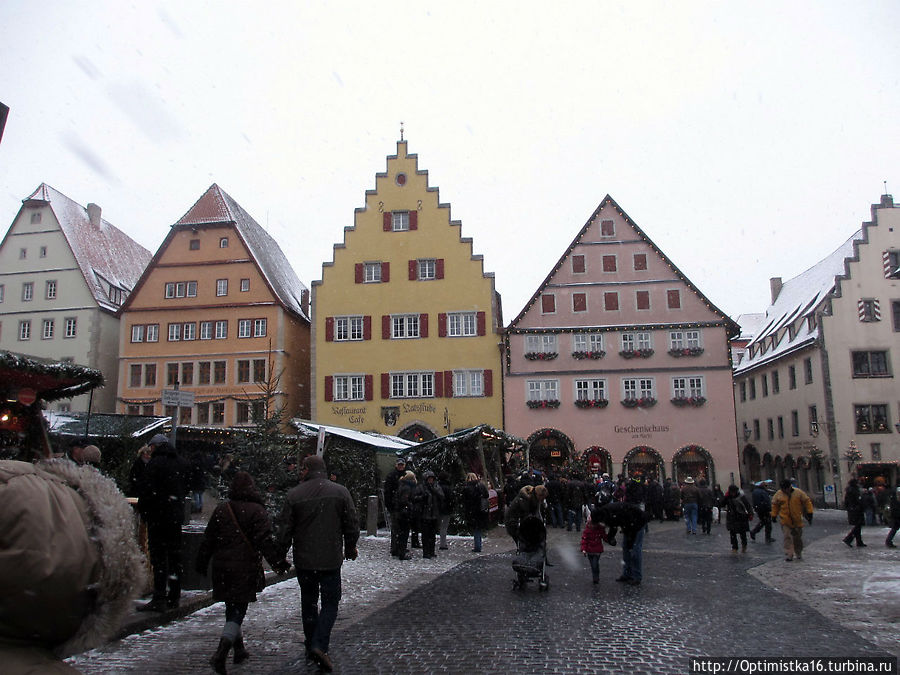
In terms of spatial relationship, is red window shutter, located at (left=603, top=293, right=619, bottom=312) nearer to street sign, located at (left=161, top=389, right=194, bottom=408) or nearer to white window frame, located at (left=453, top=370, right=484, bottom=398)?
white window frame, located at (left=453, top=370, right=484, bottom=398)

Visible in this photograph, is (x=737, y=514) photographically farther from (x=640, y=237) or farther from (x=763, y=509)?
(x=640, y=237)

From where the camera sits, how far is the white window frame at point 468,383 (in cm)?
3644

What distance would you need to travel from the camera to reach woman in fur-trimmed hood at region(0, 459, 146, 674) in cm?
173

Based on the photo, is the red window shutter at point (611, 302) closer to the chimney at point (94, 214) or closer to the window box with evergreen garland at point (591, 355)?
the window box with evergreen garland at point (591, 355)

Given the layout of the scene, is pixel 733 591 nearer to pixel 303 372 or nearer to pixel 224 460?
pixel 224 460

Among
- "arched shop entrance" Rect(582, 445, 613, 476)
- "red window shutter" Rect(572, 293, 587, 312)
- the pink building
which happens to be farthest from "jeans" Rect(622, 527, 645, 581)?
"red window shutter" Rect(572, 293, 587, 312)

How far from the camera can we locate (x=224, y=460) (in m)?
21.1

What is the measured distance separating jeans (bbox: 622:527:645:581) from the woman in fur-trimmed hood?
10178 millimetres

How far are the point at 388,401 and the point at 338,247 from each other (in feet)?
26.6

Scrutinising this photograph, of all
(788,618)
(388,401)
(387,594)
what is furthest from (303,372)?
(788,618)

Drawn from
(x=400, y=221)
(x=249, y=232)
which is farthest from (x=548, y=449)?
(x=249, y=232)

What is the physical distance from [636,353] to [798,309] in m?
13.5

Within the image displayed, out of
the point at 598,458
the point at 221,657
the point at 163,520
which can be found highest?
the point at 598,458

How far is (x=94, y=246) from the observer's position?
4306 cm
